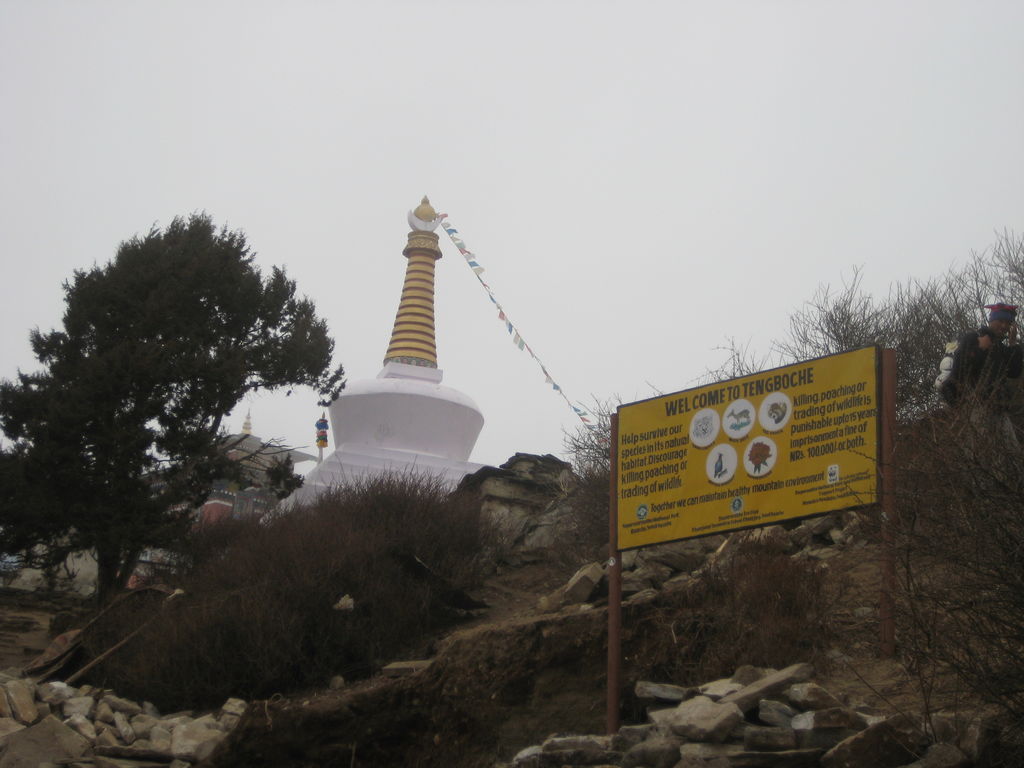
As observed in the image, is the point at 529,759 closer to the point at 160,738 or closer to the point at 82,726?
the point at 160,738

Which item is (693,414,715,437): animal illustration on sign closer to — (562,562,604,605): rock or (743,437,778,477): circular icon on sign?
(743,437,778,477): circular icon on sign

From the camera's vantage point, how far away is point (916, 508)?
5.62 m

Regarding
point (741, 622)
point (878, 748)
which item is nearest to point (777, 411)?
point (741, 622)

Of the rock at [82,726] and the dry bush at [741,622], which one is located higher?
the dry bush at [741,622]

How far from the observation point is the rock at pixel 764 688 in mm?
5789

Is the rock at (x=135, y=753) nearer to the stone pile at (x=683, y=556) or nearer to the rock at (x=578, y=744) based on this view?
the stone pile at (x=683, y=556)

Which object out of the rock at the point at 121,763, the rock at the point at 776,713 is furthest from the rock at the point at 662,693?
the rock at the point at 121,763

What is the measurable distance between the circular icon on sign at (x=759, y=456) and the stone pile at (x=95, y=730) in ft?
15.4

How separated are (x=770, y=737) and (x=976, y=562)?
50.2 inches

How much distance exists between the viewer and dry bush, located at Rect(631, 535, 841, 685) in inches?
280

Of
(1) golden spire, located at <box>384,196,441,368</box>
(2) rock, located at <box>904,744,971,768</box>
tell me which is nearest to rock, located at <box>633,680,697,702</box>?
(2) rock, located at <box>904,744,971,768</box>

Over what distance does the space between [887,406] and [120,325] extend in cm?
1498

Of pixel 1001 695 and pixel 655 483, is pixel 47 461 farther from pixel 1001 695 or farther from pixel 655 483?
pixel 1001 695

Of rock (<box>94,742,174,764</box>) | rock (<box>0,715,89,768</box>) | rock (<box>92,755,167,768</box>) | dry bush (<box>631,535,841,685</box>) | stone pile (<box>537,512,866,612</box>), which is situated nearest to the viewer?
dry bush (<box>631,535,841,685</box>)
